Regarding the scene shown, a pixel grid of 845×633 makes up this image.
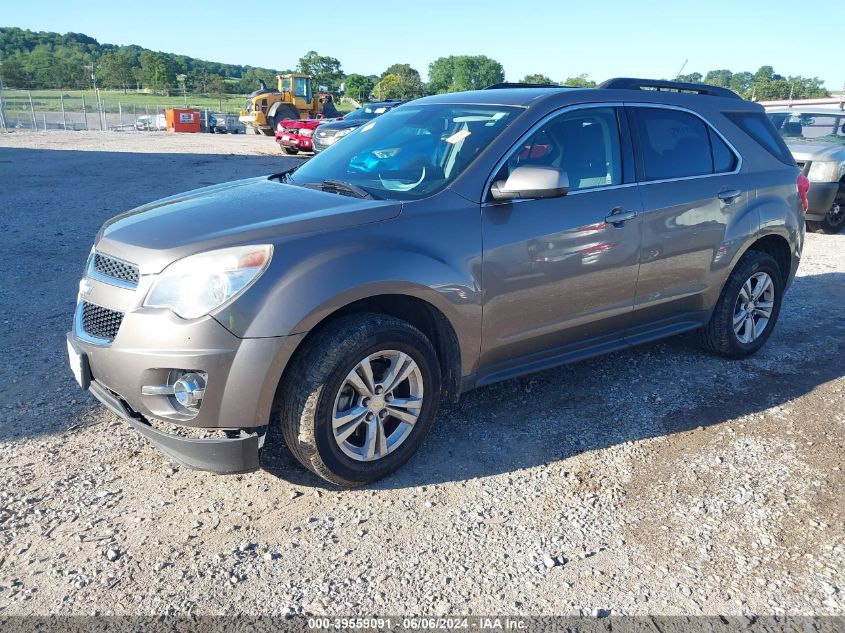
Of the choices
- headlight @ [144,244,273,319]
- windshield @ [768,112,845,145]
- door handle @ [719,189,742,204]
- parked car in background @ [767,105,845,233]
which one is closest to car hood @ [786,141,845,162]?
parked car in background @ [767,105,845,233]

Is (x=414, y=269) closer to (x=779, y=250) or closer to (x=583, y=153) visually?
(x=583, y=153)

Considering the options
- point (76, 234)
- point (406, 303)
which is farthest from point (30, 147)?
point (406, 303)

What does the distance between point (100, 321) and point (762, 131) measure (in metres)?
4.65

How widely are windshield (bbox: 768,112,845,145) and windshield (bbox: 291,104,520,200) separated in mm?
9255

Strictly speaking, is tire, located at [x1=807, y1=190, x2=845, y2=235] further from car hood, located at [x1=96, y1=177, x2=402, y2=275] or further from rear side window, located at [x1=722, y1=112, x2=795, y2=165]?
car hood, located at [x1=96, y1=177, x2=402, y2=275]

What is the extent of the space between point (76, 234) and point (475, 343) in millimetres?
6791

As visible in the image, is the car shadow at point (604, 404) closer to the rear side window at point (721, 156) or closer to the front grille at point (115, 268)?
the front grille at point (115, 268)

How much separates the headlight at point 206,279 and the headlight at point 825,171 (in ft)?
30.8

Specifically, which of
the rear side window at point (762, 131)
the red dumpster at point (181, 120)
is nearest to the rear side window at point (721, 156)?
the rear side window at point (762, 131)

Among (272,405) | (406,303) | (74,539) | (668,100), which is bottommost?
(74,539)

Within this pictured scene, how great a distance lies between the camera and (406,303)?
3.34 m

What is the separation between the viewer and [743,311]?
195 inches

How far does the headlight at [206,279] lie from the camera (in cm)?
279

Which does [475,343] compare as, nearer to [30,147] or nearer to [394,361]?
[394,361]
